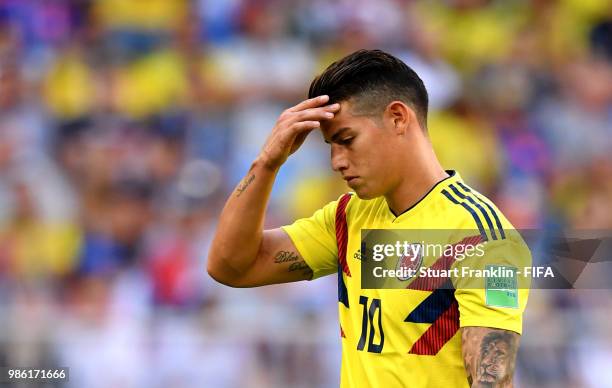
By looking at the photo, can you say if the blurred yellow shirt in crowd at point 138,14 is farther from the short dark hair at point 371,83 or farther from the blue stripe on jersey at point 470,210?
the blue stripe on jersey at point 470,210

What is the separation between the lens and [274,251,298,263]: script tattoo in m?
3.93

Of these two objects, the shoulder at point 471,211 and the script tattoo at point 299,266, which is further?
the script tattoo at point 299,266

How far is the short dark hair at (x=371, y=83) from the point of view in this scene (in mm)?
3533

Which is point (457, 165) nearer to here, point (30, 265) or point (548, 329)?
point (548, 329)

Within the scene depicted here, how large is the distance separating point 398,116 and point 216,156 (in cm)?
457

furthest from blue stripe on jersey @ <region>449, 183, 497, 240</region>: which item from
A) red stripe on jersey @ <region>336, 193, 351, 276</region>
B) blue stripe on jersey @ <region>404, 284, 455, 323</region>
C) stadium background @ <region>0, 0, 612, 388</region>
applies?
stadium background @ <region>0, 0, 612, 388</region>

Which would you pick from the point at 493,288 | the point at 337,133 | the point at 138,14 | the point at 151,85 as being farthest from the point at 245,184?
the point at 138,14

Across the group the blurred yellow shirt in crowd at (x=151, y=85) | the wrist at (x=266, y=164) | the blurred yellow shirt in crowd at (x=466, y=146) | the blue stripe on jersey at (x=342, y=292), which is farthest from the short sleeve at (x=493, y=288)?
the blurred yellow shirt in crowd at (x=151, y=85)

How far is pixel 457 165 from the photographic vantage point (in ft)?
26.2

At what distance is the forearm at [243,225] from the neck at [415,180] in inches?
19.5

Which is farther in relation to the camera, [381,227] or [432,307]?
[381,227]

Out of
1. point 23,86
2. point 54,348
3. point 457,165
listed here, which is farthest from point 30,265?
point 457,165

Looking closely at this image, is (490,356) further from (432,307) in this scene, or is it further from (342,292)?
(342,292)

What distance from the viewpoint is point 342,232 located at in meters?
3.82
